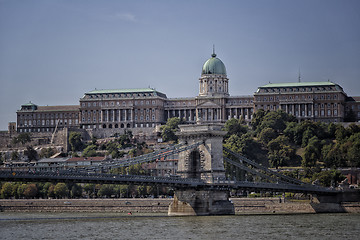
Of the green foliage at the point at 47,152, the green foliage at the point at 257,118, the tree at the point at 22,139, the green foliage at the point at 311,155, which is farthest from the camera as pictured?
the tree at the point at 22,139

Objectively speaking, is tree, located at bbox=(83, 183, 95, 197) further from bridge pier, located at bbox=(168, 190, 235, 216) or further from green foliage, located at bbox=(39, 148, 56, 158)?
green foliage, located at bbox=(39, 148, 56, 158)

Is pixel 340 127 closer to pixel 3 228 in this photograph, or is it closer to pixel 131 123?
pixel 131 123

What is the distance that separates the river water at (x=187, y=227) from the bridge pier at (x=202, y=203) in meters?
1.67

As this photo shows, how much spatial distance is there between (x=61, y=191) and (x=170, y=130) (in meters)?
48.4

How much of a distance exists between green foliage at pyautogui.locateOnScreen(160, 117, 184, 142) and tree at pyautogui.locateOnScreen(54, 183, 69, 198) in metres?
44.9

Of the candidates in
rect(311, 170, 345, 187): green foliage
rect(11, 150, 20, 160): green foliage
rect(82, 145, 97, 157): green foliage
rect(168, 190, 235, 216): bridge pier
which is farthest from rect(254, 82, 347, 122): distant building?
rect(168, 190, 235, 216): bridge pier

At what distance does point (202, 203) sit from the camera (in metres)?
80.1

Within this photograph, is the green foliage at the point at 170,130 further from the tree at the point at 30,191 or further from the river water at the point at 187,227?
the river water at the point at 187,227

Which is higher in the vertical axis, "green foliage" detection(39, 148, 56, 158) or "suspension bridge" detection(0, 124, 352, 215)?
"green foliage" detection(39, 148, 56, 158)

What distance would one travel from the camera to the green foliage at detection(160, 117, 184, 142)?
157250 mm

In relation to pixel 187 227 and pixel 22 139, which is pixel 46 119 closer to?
pixel 22 139

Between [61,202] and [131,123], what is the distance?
76459 mm

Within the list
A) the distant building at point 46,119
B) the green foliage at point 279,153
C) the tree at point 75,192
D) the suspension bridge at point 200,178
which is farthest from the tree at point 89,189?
the distant building at point 46,119

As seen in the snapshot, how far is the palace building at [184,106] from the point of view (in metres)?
164
